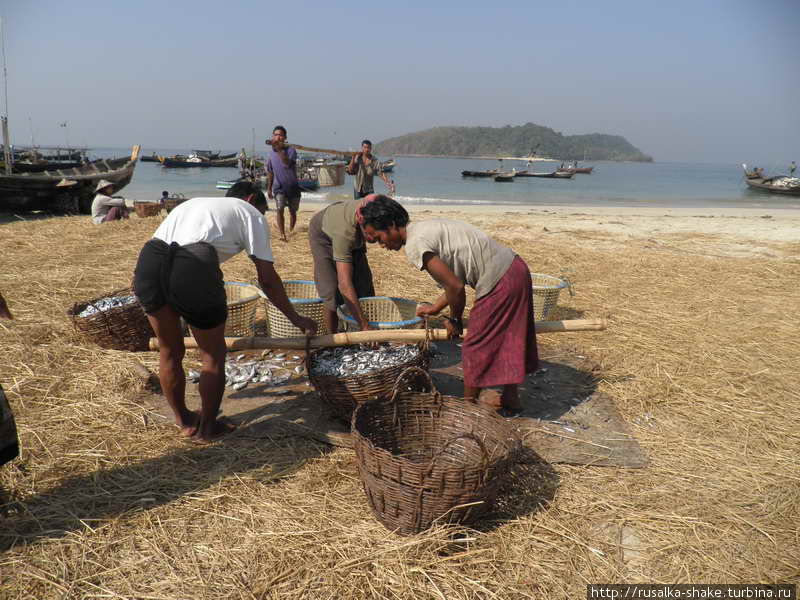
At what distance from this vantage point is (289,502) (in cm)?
263

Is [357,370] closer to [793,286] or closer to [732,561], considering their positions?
[732,561]

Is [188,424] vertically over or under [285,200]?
under

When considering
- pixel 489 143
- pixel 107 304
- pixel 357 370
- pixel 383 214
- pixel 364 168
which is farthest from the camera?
pixel 489 143

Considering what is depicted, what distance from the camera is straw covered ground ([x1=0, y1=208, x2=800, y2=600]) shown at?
2.18 m

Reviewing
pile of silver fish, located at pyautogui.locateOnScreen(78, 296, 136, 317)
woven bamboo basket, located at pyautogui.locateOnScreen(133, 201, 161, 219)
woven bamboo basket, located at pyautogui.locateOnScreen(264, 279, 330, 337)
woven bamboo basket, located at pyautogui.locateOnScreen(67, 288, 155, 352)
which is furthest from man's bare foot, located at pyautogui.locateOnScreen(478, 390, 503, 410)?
woven bamboo basket, located at pyautogui.locateOnScreen(133, 201, 161, 219)

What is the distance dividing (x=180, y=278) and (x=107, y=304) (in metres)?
2.54

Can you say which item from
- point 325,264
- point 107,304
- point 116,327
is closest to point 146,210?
point 107,304

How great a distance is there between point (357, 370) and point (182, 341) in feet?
3.74

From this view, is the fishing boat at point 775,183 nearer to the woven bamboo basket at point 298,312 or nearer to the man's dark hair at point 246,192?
the woven bamboo basket at point 298,312

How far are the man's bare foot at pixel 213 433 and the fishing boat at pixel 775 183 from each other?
3888cm

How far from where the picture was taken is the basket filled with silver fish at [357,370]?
3.21 meters

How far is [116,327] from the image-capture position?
4.36 meters

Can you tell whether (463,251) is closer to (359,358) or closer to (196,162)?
(359,358)

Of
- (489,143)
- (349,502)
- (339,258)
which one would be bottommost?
(349,502)
